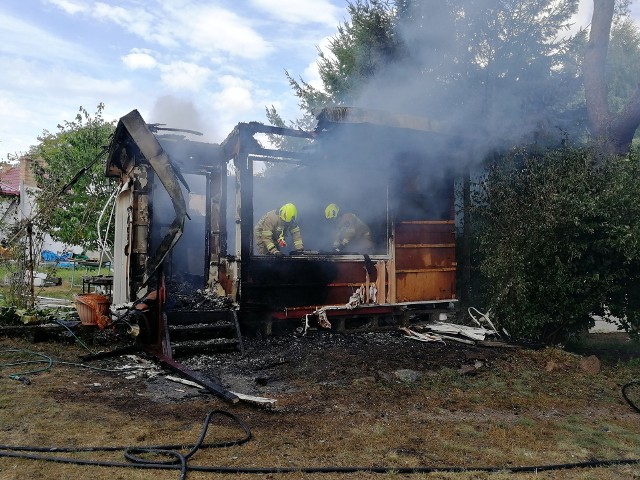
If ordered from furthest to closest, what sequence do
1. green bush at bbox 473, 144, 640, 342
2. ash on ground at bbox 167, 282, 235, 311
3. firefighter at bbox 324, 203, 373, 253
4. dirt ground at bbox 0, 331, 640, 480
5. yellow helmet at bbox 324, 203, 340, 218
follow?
firefighter at bbox 324, 203, 373, 253, yellow helmet at bbox 324, 203, 340, 218, ash on ground at bbox 167, 282, 235, 311, green bush at bbox 473, 144, 640, 342, dirt ground at bbox 0, 331, 640, 480

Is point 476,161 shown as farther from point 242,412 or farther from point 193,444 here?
point 193,444

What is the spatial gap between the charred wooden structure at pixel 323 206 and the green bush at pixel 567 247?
4.76 ft

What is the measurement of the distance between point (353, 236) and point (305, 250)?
108 centimetres

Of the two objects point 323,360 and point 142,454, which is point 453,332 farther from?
point 142,454

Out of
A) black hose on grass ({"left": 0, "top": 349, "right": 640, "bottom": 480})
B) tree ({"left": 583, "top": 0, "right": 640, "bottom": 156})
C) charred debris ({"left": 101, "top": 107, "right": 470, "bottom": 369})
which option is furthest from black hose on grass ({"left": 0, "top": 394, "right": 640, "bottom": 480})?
tree ({"left": 583, "top": 0, "right": 640, "bottom": 156})

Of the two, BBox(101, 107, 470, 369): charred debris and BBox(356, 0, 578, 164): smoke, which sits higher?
BBox(356, 0, 578, 164): smoke

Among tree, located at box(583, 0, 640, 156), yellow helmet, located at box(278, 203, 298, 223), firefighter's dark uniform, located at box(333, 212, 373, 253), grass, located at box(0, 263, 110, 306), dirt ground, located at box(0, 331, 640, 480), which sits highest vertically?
tree, located at box(583, 0, 640, 156)

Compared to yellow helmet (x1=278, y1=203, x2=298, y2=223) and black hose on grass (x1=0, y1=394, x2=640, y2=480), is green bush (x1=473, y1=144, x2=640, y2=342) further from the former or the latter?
black hose on grass (x1=0, y1=394, x2=640, y2=480)

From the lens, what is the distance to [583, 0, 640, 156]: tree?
9523mm

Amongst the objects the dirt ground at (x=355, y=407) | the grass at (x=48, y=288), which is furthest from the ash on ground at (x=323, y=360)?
the grass at (x=48, y=288)

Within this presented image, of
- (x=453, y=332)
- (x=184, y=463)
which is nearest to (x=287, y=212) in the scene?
(x=453, y=332)

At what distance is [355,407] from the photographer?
16.4 feet

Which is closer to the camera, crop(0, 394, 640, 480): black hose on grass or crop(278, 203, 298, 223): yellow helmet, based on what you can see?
crop(0, 394, 640, 480): black hose on grass

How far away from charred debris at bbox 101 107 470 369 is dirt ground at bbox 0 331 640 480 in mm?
716
